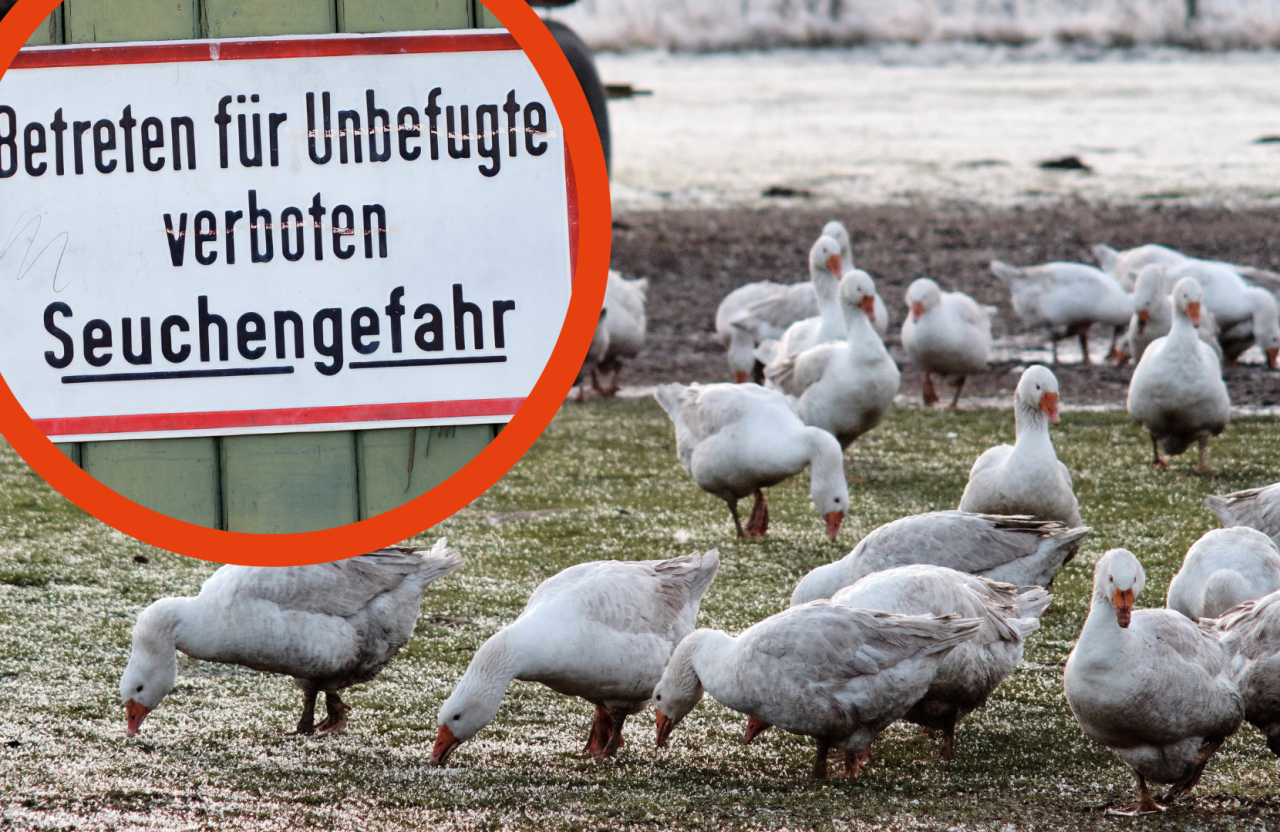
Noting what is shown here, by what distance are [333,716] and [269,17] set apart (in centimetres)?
254

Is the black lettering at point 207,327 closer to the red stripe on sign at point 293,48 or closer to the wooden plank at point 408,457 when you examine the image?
the wooden plank at point 408,457

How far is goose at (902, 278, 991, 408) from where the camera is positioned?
8781mm

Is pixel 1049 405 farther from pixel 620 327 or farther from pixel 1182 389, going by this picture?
pixel 620 327

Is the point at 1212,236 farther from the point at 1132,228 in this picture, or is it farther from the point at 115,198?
the point at 115,198

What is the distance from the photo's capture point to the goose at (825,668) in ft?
11.9

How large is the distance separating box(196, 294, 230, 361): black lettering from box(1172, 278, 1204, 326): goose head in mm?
6184

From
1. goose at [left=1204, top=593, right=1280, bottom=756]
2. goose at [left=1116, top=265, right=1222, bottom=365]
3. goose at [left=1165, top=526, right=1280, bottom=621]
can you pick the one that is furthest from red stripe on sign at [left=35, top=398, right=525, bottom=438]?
goose at [left=1116, top=265, right=1222, bottom=365]

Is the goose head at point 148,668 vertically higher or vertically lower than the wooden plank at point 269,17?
lower

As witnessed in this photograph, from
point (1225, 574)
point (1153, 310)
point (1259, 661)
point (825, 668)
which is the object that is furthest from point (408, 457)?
point (1153, 310)

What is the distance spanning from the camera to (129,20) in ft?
6.75

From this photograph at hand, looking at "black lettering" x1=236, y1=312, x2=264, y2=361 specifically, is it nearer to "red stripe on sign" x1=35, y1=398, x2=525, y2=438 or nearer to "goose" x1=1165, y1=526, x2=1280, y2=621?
"red stripe on sign" x1=35, y1=398, x2=525, y2=438

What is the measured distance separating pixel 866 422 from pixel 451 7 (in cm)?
560

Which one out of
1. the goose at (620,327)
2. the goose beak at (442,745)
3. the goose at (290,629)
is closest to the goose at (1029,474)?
the goose at (290,629)

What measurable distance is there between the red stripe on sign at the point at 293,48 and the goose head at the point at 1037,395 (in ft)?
13.5
